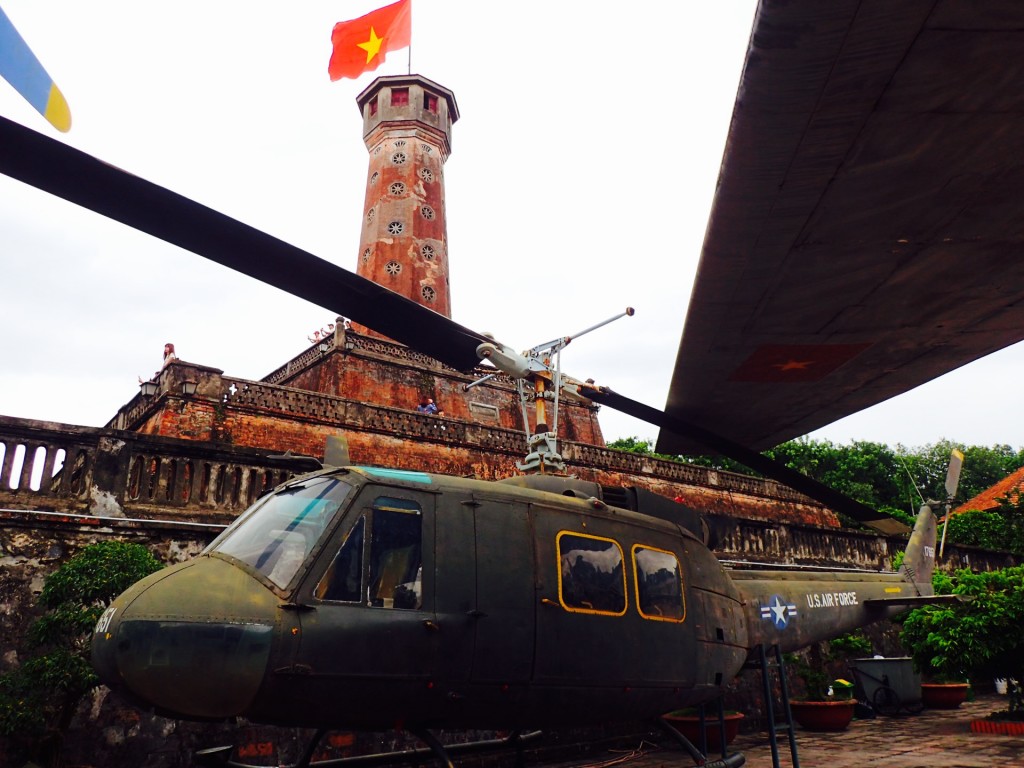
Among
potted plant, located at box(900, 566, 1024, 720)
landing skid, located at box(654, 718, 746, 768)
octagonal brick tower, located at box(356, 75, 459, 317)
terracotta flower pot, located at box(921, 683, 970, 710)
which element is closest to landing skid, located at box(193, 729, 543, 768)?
landing skid, located at box(654, 718, 746, 768)

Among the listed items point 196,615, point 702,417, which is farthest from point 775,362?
point 196,615

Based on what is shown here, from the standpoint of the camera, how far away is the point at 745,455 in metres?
8.96

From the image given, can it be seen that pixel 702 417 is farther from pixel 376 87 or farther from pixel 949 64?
pixel 376 87

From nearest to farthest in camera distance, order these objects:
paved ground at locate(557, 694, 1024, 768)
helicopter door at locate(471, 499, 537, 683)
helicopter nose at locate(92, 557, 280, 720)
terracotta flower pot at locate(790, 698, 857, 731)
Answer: helicopter nose at locate(92, 557, 280, 720), helicopter door at locate(471, 499, 537, 683), paved ground at locate(557, 694, 1024, 768), terracotta flower pot at locate(790, 698, 857, 731)

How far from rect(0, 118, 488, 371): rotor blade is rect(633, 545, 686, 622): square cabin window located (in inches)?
106

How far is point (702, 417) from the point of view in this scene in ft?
32.2

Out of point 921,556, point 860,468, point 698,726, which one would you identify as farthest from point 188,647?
point 860,468

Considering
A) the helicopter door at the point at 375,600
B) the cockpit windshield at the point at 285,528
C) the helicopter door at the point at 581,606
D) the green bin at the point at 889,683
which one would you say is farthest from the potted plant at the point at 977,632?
the cockpit windshield at the point at 285,528

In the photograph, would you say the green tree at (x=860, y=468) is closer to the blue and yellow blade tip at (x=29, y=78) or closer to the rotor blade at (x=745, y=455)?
the rotor blade at (x=745, y=455)

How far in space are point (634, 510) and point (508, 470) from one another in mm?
12974

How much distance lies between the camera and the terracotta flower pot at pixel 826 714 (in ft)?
36.7

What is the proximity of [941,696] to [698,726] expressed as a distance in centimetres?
731

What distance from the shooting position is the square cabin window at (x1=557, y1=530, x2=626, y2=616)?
18.5 ft

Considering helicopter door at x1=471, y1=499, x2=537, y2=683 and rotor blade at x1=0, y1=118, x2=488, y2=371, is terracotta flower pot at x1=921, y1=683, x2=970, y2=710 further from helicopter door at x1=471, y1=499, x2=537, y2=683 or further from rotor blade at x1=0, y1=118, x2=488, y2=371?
rotor blade at x1=0, y1=118, x2=488, y2=371
